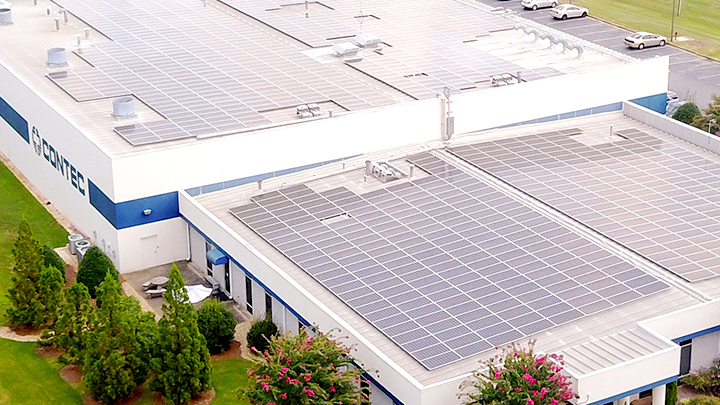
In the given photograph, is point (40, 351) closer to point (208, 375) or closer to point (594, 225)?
point (208, 375)

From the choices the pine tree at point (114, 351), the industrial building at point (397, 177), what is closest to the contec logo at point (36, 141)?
the industrial building at point (397, 177)

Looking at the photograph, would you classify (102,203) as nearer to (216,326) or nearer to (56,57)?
(216,326)

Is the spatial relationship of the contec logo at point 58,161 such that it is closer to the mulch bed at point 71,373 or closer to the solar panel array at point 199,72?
the solar panel array at point 199,72

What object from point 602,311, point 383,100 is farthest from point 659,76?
point 602,311

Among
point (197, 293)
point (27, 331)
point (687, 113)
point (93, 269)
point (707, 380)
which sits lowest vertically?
point (27, 331)

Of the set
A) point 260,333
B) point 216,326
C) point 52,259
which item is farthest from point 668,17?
point 52,259
